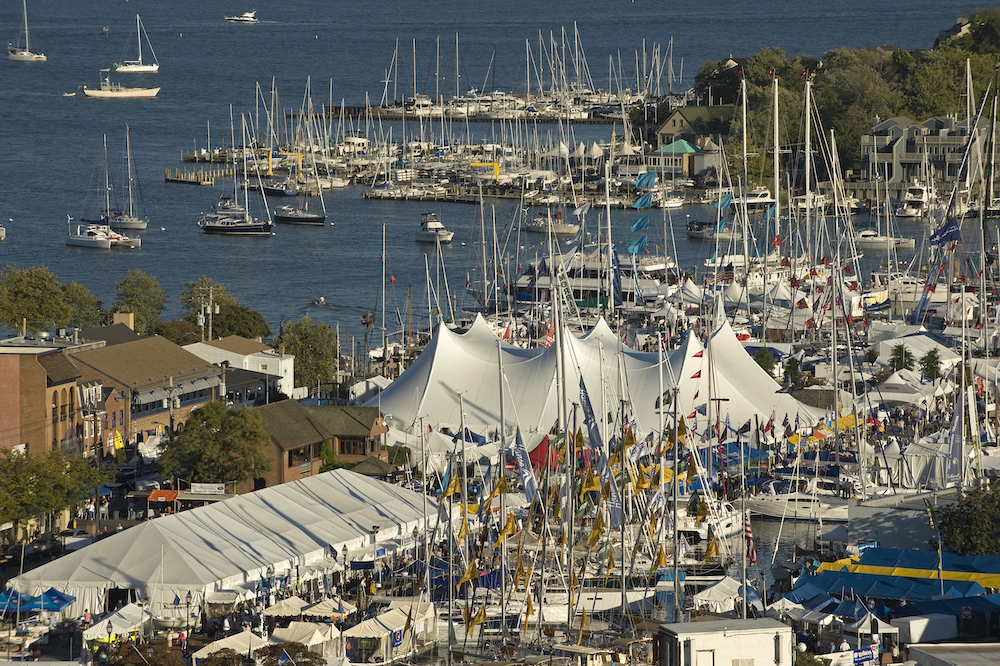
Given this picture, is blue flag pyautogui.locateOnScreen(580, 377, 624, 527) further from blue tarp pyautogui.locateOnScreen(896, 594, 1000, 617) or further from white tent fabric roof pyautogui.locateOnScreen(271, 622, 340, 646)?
white tent fabric roof pyautogui.locateOnScreen(271, 622, 340, 646)

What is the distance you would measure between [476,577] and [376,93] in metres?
142

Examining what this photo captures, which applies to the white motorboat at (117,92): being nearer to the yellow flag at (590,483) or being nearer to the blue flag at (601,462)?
the blue flag at (601,462)

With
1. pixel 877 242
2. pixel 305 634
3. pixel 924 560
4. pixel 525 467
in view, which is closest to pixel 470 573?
pixel 305 634

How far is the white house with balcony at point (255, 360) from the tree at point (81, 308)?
332 inches

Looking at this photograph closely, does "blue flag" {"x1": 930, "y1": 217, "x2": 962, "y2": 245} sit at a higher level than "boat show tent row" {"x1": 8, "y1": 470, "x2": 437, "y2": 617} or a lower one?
higher

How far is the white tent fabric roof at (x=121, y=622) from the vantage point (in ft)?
95.1

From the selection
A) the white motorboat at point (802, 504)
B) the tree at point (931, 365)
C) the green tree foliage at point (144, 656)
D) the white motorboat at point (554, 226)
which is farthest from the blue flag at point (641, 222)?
the green tree foliage at point (144, 656)

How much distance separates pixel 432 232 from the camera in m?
92.0

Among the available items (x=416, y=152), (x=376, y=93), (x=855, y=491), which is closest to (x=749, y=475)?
(x=855, y=491)

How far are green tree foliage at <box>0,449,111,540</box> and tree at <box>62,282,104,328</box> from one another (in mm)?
21945

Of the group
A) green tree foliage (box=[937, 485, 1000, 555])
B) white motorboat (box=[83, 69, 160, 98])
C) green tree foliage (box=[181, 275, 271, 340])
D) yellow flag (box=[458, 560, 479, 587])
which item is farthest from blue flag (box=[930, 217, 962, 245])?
white motorboat (box=[83, 69, 160, 98])

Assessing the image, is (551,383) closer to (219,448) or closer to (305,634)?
(219,448)

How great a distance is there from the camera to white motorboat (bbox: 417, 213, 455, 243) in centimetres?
9156

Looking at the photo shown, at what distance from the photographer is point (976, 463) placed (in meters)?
37.6
